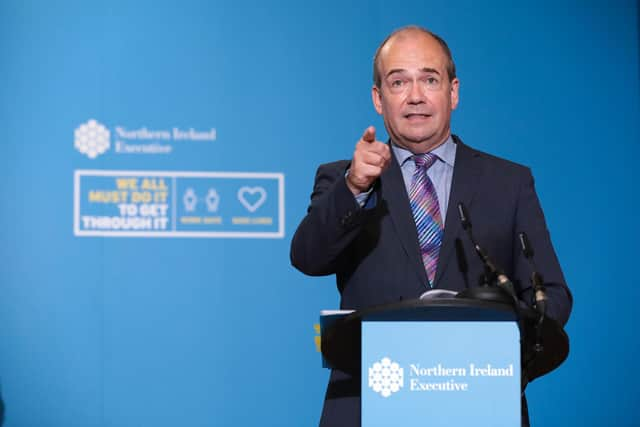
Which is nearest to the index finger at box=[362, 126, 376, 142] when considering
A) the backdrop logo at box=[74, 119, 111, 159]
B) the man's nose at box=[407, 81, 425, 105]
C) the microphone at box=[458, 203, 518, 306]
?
the microphone at box=[458, 203, 518, 306]

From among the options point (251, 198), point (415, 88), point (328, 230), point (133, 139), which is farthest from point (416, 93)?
point (133, 139)

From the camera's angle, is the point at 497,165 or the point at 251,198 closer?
the point at 497,165

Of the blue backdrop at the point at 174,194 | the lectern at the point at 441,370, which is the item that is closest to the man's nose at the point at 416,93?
the lectern at the point at 441,370

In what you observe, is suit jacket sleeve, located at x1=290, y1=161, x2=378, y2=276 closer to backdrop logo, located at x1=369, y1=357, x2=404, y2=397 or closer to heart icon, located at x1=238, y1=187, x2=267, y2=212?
backdrop logo, located at x1=369, y1=357, x2=404, y2=397

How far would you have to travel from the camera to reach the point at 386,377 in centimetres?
116

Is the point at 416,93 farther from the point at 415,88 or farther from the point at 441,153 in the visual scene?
the point at 441,153

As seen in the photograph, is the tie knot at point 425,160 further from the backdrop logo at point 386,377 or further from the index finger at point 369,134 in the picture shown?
the backdrop logo at point 386,377

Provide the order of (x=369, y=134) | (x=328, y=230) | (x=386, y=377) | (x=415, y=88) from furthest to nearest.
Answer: (x=415, y=88) < (x=328, y=230) < (x=369, y=134) < (x=386, y=377)

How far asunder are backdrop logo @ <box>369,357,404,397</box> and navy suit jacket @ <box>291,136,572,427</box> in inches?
11.8

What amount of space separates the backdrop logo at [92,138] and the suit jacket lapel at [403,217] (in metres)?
2.61

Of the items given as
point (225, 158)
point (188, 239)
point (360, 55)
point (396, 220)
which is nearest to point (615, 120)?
point (360, 55)

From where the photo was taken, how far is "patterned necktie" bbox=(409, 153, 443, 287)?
63.1 inches

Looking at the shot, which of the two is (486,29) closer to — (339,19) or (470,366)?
(339,19)

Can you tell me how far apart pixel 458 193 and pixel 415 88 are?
0.84ft
